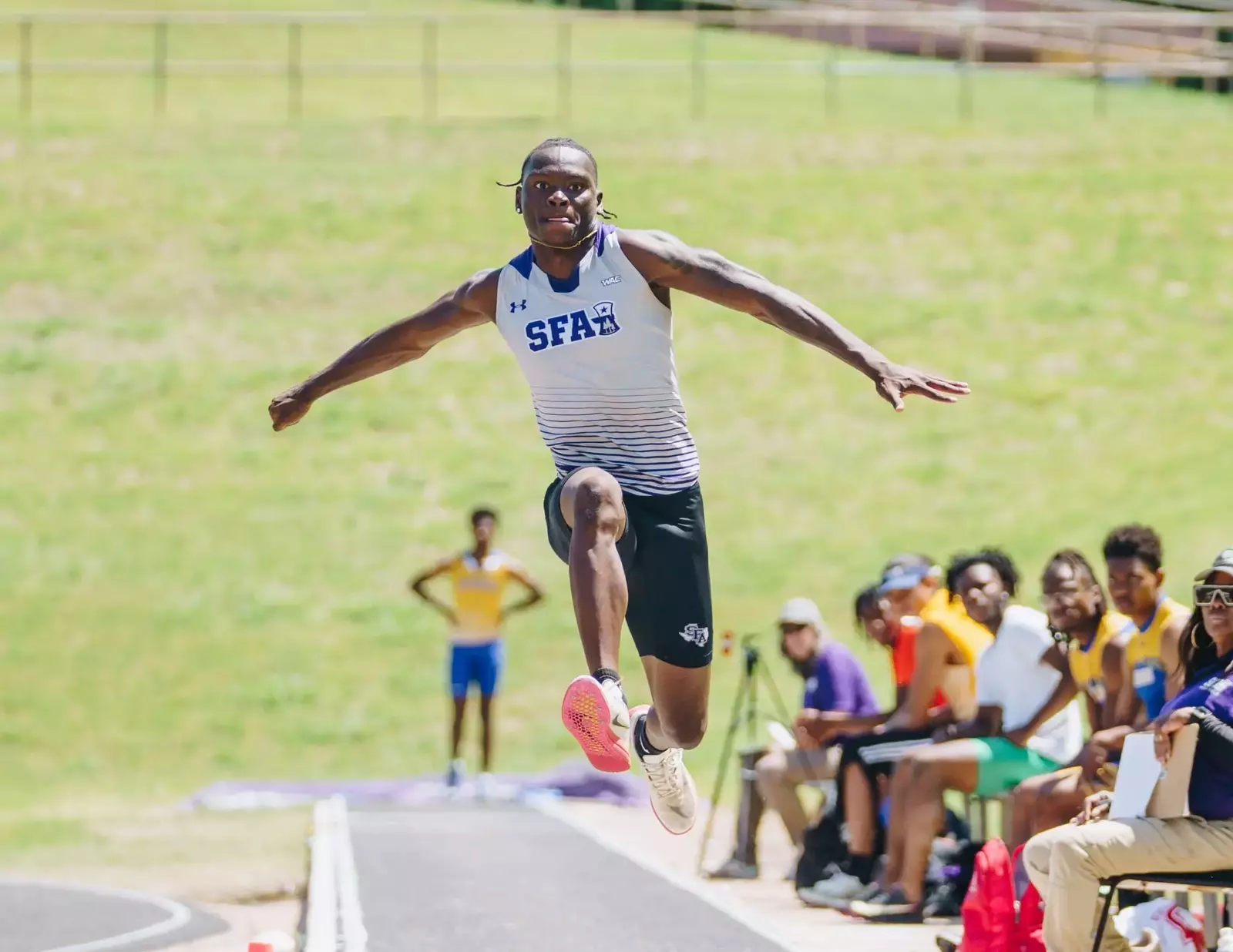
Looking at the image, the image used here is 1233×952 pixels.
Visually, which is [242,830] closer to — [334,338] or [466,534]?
[466,534]

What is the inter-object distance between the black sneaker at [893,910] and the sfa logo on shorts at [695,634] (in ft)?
9.96

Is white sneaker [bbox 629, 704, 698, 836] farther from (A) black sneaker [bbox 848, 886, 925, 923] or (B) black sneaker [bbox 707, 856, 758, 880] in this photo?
(B) black sneaker [bbox 707, 856, 758, 880]

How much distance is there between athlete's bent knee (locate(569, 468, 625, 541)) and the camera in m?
6.59

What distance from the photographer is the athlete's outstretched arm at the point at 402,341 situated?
7012mm

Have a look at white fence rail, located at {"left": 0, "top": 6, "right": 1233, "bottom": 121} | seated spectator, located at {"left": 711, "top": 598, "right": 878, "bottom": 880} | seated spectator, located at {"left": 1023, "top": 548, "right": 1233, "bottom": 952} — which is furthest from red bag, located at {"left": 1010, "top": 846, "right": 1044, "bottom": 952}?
white fence rail, located at {"left": 0, "top": 6, "right": 1233, "bottom": 121}

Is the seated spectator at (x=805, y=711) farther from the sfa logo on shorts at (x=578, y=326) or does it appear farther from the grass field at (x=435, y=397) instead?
the grass field at (x=435, y=397)

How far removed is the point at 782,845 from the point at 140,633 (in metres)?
8.96

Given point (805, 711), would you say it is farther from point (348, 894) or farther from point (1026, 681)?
point (348, 894)

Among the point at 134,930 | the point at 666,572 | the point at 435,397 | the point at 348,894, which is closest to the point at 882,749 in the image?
the point at 348,894

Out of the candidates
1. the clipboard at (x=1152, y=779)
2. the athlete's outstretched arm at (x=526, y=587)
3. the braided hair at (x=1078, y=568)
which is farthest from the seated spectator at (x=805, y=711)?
the athlete's outstretched arm at (x=526, y=587)

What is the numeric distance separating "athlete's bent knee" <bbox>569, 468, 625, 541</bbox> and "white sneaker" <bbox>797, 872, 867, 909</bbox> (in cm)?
409

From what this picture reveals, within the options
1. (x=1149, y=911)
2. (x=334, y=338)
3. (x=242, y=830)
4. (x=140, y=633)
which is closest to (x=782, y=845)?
(x=242, y=830)

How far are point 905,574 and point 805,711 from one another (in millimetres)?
972

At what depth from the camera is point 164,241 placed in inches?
1113
